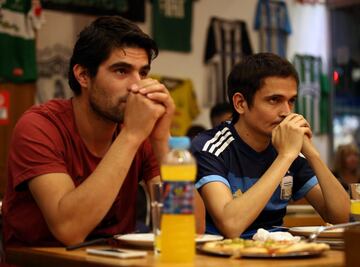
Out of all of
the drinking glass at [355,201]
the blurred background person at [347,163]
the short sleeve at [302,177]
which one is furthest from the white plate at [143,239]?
the blurred background person at [347,163]

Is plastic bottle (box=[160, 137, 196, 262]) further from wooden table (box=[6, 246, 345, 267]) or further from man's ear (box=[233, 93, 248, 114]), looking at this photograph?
man's ear (box=[233, 93, 248, 114])

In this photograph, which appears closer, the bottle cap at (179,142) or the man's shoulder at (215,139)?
the bottle cap at (179,142)

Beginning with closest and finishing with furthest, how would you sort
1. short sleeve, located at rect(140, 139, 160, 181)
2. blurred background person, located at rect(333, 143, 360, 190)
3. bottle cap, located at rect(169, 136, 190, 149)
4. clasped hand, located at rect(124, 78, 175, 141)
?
1. bottle cap, located at rect(169, 136, 190, 149)
2. clasped hand, located at rect(124, 78, 175, 141)
3. short sleeve, located at rect(140, 139, 160, 181)
4. blurred background person, located at rect(333, 143, 360, 190)

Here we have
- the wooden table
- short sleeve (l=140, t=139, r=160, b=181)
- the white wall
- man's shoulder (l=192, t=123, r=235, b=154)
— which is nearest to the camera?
the wooden table

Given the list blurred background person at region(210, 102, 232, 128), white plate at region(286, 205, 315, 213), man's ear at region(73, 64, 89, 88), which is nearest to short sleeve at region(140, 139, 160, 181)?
man's ear at region(73, 64, 89, 88)

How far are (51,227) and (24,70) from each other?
13.2 ft

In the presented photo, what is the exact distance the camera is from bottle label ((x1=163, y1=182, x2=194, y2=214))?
67.8 inches

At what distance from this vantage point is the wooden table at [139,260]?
5.41 ft

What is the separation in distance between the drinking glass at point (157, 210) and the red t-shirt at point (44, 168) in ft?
1.25

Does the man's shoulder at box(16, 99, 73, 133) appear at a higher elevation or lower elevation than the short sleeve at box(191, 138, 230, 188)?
higher

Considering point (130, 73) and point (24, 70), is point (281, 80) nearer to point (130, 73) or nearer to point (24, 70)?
point (130, 73)

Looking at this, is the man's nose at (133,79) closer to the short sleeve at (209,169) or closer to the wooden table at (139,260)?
the short sleeve at (209,169)

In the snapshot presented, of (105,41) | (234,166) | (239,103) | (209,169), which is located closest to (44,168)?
(105,41)

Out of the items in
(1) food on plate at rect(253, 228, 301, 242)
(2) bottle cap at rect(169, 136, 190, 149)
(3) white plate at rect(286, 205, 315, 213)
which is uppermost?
(2) bottle cap at rect(169, 136, 190, 149)
